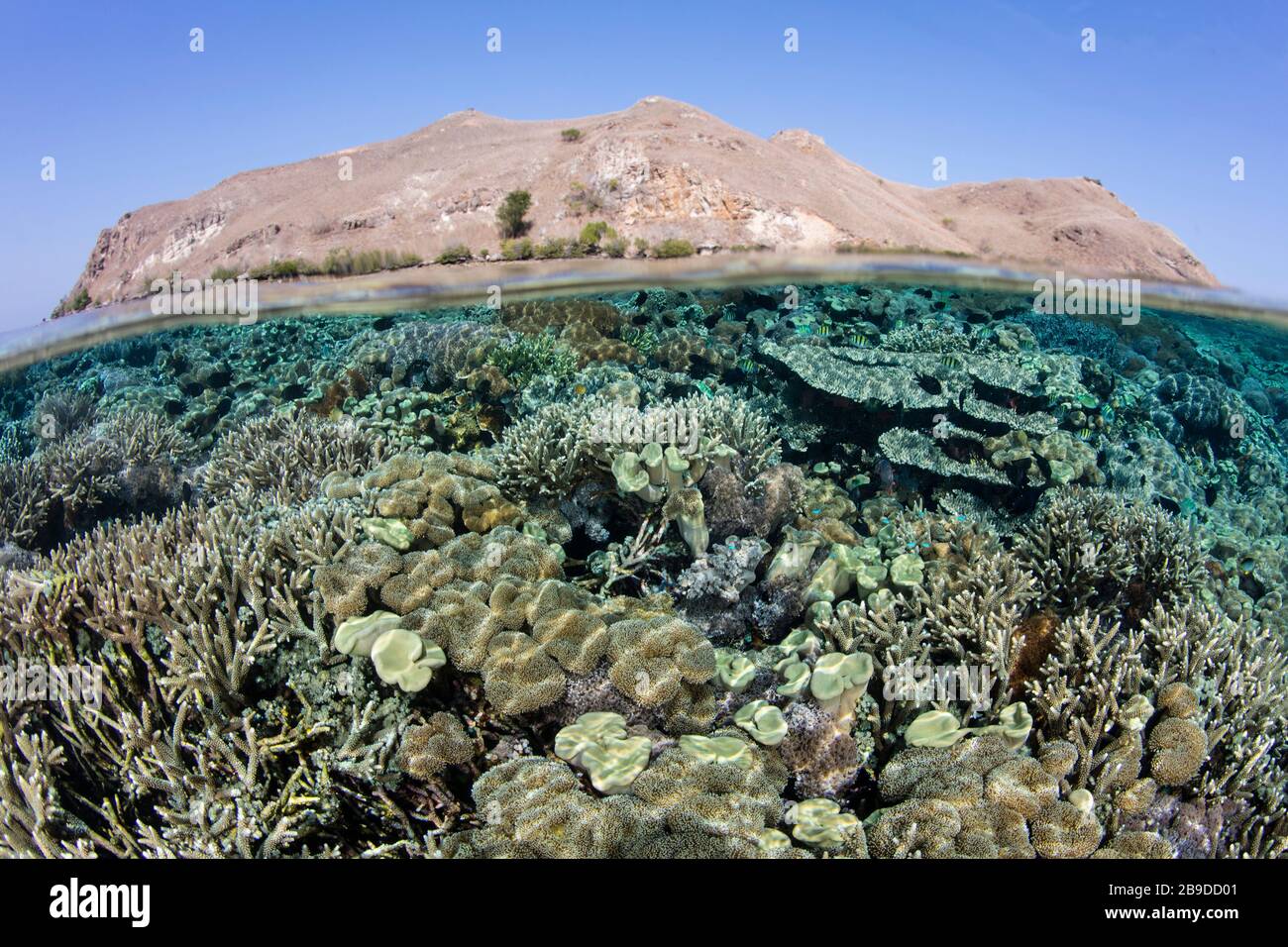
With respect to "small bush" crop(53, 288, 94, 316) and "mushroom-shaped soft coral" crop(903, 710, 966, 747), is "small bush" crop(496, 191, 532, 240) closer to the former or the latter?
"small bush" crop(53, 288, 94, 316)

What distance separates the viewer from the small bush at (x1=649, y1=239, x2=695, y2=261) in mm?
17078

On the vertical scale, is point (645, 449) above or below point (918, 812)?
above

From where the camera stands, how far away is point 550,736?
3764mm

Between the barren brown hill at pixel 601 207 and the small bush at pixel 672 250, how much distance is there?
0.39 meters

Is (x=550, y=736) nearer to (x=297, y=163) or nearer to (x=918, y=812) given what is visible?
(x=918, y=812)

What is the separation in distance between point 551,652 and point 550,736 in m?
0.49

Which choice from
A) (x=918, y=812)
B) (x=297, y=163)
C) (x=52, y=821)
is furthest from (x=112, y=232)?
(x=918, y=812)

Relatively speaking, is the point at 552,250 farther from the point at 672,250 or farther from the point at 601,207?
the point at 672,250

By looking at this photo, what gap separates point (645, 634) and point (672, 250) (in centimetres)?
1503

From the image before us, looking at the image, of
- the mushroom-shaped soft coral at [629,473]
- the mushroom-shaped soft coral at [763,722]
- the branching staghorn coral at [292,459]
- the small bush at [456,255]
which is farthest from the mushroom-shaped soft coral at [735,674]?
the small bush at [456,255]

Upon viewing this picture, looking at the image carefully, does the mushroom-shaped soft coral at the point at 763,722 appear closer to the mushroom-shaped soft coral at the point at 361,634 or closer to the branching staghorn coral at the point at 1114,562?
the mushroom-shaped soft coral at the point at 361,634

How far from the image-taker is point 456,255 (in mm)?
17672

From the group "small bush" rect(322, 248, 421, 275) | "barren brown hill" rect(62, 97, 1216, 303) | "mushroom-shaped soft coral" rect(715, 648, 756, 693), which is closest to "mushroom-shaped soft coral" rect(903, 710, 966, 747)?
"mushroom-shaped soft coral" rect(715, 648, 756, 693)

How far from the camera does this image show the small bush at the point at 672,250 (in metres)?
17.1
